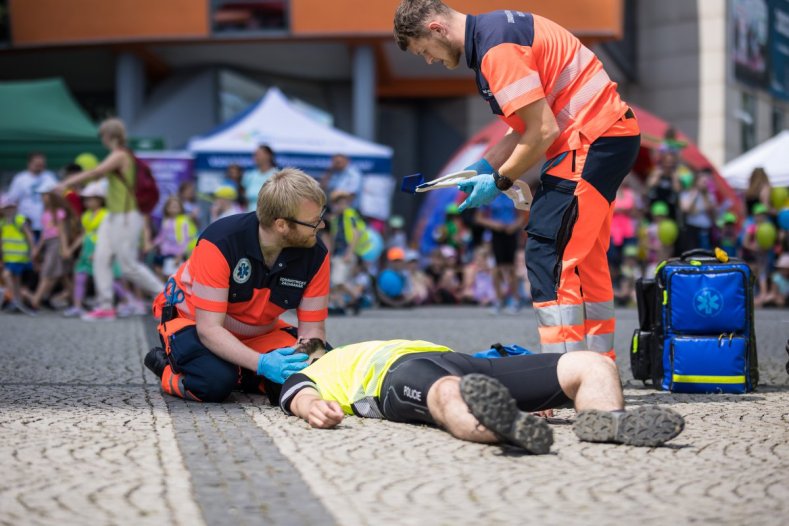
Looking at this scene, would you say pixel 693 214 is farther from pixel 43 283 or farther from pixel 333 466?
pixel 333 466

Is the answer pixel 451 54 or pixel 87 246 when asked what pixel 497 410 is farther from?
pixel 87 246

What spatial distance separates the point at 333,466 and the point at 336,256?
10.2 meters

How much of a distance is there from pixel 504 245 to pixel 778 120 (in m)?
21.3

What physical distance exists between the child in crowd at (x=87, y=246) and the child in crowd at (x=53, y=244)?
13 cm

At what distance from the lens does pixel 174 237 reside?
13727 millimetres

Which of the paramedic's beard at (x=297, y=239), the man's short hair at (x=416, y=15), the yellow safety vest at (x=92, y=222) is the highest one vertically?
the man's short hair at (x=416, y=15)

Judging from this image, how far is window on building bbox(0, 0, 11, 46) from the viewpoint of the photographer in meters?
21.6

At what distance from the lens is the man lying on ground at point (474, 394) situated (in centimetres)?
356

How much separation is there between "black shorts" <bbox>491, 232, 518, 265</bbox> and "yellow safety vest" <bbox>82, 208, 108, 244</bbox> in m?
4.63

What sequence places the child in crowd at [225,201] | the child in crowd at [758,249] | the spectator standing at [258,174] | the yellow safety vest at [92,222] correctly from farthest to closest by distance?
the child in crowd at [758,249]
the child in crowd at [225,201]
the yellow safety vest at [92,222]
the spectator standing at [258,174]

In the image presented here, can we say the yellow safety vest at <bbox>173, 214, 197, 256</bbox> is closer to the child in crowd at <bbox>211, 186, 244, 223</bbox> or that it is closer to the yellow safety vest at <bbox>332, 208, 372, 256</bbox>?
the child in crowd at <bbox>211, 186, 244, 223</bbox>

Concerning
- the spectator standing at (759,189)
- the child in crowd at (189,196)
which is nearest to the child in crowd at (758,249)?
the spectator standing at (759,189)

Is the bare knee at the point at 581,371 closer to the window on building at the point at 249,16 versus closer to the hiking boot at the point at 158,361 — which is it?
the hiking boot at the point at 158,361

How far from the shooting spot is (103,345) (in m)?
8.20
